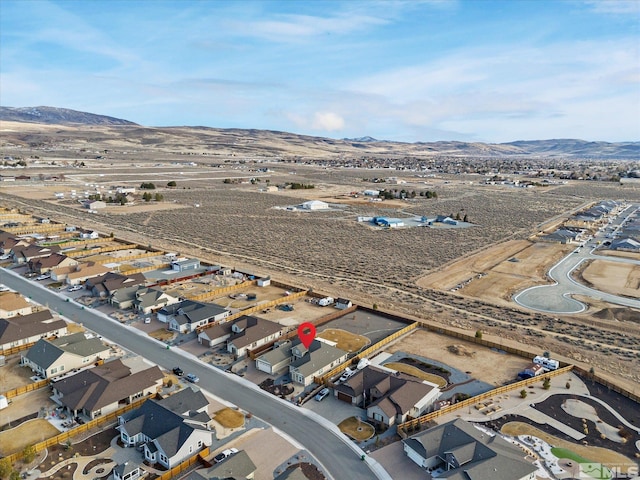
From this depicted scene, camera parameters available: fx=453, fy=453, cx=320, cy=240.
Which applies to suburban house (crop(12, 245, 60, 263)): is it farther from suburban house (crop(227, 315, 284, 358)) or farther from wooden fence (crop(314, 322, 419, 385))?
wooden fence (crop(314, 322, 419, 385))

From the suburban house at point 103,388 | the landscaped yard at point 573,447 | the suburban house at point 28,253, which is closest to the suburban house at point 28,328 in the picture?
the suburban house at point 103,388

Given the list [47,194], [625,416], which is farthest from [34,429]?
[47,194]

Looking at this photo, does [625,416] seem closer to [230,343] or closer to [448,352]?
[448,352]

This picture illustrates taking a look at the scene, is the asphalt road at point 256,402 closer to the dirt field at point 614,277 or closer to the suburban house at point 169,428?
the suburban house at point 169,428

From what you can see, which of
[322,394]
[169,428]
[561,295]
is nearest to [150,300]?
[169,428]

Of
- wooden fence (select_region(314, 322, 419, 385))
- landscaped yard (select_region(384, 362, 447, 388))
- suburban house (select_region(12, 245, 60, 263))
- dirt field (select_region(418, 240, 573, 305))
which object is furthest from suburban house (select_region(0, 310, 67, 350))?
dirt field (select_region(418, 240, 573, 305))

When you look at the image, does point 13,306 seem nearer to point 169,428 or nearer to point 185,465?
point 169,428
